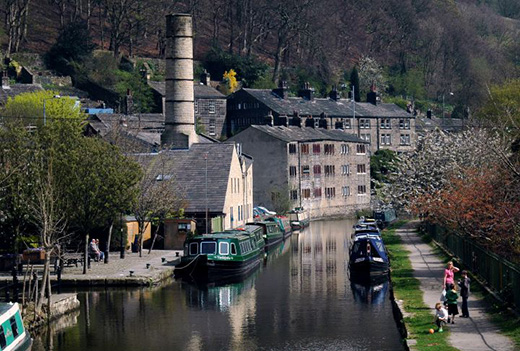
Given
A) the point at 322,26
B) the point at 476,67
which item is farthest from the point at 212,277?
the point at 476,67

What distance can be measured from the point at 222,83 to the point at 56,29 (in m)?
22.1

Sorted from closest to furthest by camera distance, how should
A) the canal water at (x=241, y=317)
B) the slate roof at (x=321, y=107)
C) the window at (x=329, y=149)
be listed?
the canal water at (x=241, y=317) → the window at (x=329, y=149) → the slate roof at (x=321, y=107)

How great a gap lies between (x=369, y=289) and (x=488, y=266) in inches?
336

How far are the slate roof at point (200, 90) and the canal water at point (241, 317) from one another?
67.5 meters

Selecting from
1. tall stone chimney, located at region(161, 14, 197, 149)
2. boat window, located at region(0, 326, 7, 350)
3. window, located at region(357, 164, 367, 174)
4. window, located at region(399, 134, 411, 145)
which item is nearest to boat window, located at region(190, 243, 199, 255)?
boat window, located at region(0, 326, 7, 350)

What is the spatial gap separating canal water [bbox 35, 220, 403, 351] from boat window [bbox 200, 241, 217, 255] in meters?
2.38

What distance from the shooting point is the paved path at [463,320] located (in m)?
32.8

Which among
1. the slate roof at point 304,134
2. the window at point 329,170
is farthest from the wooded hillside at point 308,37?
the window at point 329,170

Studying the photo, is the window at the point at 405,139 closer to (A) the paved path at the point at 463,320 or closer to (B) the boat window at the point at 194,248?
(A) the paved path at the point at 463,320

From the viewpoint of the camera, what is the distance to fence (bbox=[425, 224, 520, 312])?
126ft

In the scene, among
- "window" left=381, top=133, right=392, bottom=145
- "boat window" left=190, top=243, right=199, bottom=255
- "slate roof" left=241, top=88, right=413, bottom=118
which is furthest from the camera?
"window" left=381, top=133, right=392, bottom=145

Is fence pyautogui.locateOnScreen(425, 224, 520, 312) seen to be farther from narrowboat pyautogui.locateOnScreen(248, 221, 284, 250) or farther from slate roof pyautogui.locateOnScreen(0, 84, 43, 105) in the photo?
slate roof pyautogui.locateOnScreen(0, 84, 43, 105)

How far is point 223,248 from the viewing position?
58.8 meters

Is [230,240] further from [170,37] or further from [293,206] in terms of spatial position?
[293,206]
